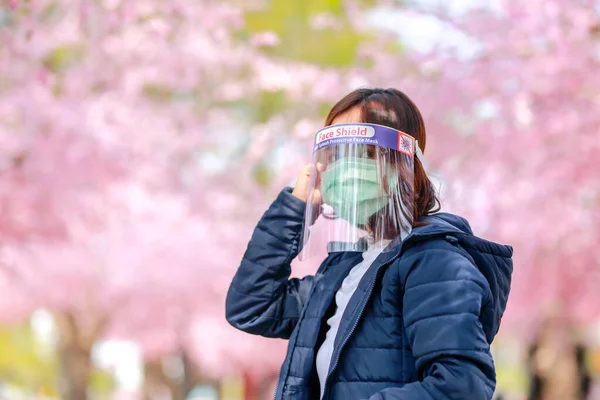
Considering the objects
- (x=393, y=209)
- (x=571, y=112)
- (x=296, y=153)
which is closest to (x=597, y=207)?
(x=571, y=112)

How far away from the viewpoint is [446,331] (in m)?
1.43

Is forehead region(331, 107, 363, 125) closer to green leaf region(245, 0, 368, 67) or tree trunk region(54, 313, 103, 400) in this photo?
tree trunk region(54, 313, 103, 400)

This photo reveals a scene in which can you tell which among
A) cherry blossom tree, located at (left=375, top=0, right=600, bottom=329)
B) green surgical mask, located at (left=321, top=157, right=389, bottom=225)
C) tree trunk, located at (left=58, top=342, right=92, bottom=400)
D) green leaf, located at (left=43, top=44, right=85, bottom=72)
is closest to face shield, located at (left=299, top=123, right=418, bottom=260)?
green surgical mask, located at (left=321, top=157, right=389, bottom=225)

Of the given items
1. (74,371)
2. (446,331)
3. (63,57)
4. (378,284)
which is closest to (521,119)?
(378,284)

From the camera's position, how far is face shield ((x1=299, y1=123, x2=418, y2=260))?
169cm

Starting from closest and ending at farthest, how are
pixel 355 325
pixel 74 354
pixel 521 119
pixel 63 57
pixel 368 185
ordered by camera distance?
pixel 355 325 → pixel 368 185 → pixel 521 119 → pixel 63 57 → pixel 74 354

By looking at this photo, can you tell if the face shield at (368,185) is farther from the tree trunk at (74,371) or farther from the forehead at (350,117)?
the tree trunk at (74,371)

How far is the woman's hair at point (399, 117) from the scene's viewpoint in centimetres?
175

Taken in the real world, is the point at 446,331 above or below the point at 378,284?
below

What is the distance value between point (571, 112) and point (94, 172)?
14.4 feet

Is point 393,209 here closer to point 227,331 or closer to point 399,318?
point 399,318

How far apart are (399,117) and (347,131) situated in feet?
0.48

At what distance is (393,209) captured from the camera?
5.51ft

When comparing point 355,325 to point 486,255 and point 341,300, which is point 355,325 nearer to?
point 341,300
